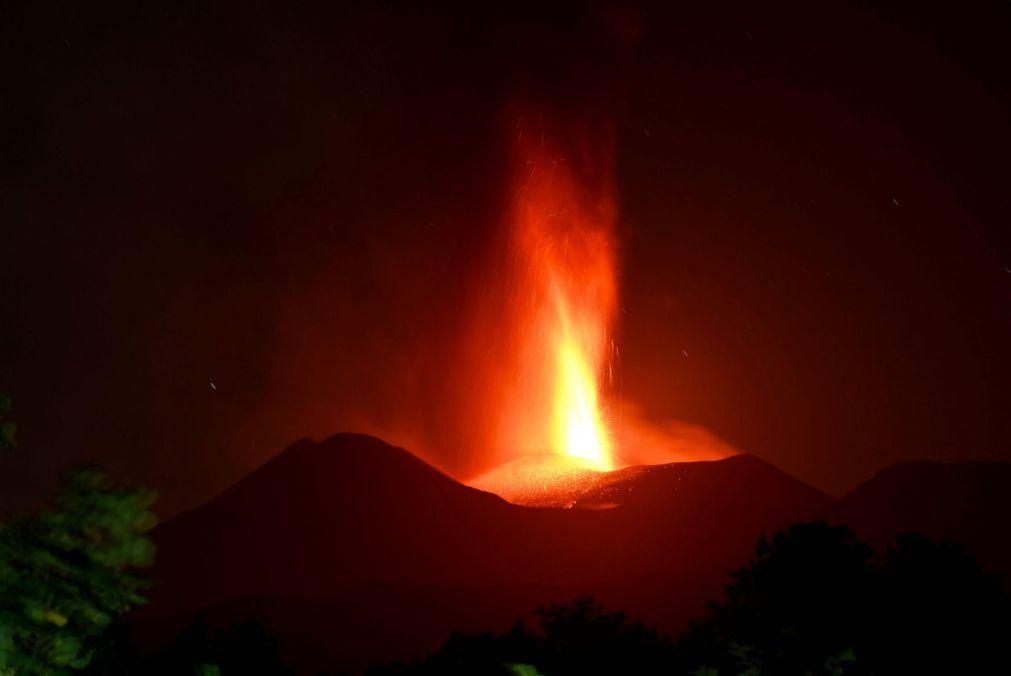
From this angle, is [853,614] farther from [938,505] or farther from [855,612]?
[938,505]

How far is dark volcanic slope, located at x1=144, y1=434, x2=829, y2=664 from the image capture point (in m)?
86.2

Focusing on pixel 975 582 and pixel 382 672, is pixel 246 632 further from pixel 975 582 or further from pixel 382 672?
pixel 975 582

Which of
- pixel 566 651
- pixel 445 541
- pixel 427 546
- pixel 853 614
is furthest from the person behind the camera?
pixel 445 541

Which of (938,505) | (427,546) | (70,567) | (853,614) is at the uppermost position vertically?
(938,505)

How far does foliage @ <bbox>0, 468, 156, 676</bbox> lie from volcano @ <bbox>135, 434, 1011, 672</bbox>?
58118 millimetres

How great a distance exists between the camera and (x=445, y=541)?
105250 mm

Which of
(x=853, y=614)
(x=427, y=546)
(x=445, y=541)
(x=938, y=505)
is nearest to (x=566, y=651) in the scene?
(x=853, y=614)

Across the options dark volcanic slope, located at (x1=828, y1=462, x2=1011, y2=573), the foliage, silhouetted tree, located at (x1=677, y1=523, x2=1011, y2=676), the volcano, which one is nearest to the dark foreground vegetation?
silhouetted tree, located at (x1=677, y1=523, x2=1011, y2=676)

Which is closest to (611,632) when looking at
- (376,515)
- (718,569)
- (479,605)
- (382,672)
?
(382,672)

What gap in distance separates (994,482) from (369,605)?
75.8 metres

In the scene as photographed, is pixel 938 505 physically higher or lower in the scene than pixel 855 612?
higher

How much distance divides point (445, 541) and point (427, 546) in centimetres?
212

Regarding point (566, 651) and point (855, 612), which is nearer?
point (855, 612)

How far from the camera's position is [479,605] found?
84.4 metres
